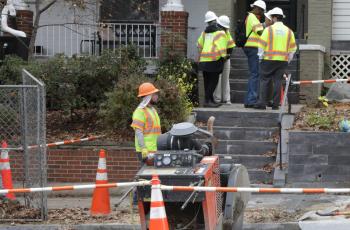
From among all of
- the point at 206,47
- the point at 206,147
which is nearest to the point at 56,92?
the point at 206,47

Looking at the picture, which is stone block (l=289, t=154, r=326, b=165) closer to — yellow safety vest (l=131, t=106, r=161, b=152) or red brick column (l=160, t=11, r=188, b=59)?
yellow safety vest (l=131, t=106, r=161, b=152)

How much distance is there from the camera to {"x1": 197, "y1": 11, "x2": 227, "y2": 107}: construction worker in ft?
48.5

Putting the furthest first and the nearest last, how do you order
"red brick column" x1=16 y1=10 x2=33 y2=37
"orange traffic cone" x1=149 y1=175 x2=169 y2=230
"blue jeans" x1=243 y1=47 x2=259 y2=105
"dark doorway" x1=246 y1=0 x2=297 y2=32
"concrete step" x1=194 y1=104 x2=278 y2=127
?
1. "dark doorway" x1=246 y1=0 x2=297 y2=32
2. "red brick column" x1=16 y1=10 x2=33 y2=37
3. "blue jeans" x1=243 y1=47 x2=259 y2=105
4. "concrete step" x1=194 y1=104 x2=278 y2=127
5. "orange traffic cone" x1=149 y1=175 x2=169 y2=230

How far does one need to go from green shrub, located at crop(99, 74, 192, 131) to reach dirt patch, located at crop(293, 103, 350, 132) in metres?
2.00

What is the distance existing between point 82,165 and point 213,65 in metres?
3.24

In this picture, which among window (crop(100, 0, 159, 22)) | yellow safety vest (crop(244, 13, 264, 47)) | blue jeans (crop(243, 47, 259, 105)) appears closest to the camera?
blue jeans (crop(243, 47, 259, 105))

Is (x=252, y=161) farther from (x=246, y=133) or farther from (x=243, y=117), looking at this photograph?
(x=243, y=117)

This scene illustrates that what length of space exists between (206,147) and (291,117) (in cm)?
574

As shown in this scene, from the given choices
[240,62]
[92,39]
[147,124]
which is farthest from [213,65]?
[147,124]

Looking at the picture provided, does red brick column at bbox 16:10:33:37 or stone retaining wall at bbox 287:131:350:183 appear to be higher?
red brick column at bbox 16:10:33:37

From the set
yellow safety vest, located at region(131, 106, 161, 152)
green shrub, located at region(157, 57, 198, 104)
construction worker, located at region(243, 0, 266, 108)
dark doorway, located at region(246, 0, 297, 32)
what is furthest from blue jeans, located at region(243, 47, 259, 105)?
dark doorway, located at region(246, 0, 297, 32)

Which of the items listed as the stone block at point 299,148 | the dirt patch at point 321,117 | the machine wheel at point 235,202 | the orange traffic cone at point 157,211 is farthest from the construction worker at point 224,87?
the orange traffic cone at point 157,211

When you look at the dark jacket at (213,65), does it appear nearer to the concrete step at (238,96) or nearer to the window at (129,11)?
the concrete step at (238,96)

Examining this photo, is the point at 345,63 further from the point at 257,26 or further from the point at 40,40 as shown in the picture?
the point at 40,40
